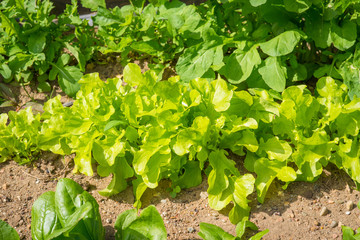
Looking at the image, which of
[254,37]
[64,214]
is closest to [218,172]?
[64,214]

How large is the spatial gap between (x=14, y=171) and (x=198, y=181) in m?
1.20

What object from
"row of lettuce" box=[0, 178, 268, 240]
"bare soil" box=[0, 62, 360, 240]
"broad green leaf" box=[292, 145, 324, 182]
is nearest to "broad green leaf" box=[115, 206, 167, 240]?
"row of lettuce" box=[0, 178, 268, 240]

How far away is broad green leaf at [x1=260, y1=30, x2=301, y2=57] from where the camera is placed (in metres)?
2.37

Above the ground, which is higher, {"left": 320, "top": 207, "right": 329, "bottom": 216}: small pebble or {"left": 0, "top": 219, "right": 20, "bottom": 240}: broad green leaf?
{"left": 0, "top": 219, "right": 20, "bottom": 240}: broad green leaf

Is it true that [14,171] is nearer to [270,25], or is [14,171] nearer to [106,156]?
[106,156]

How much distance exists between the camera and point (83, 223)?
1983 millimetres

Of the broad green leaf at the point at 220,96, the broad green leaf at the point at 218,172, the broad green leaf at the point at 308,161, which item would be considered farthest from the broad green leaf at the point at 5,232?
the broad green leaf at the point at 308,161

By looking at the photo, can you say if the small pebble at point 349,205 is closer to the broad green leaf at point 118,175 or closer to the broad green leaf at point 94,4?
the broad green leaf at point 118,175

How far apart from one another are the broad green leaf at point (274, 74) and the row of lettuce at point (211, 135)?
0.09m

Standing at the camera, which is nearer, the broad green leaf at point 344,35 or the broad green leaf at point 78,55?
the broad green leaf at point 344,35

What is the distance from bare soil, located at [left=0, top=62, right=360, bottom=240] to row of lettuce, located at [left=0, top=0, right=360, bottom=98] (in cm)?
60

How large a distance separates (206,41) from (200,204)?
3.39 ft

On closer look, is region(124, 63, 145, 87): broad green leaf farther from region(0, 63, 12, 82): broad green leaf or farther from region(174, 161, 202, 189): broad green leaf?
region(0, 63, 12, 82): broad green leaf

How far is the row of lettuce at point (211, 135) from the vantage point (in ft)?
7.22
